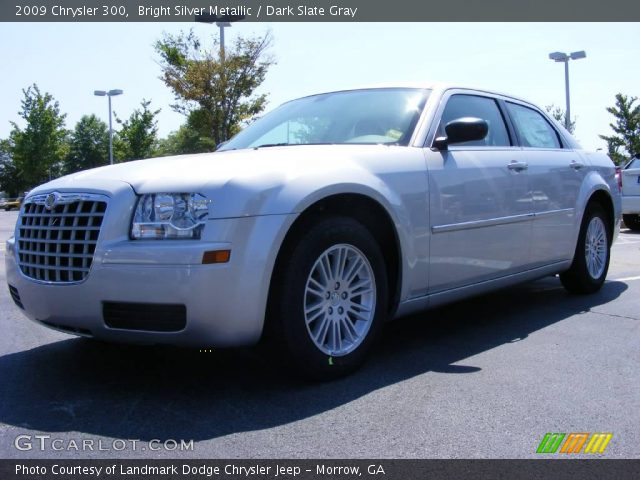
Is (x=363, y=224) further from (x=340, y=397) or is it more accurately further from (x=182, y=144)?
(x=182, y=144)

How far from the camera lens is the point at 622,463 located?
2471 millimetres

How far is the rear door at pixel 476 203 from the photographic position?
3.99 metres

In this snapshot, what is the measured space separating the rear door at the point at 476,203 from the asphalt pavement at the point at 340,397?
0.48 m

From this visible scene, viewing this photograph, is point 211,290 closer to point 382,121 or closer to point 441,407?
point 441,407

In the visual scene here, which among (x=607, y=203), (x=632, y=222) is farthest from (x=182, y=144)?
(x=607, y=203)

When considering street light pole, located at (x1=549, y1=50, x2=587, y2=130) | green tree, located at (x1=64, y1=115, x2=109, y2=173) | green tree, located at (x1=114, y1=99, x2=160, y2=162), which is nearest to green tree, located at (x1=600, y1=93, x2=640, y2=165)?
street light pole, located at (x1=549, y1=50, x2=587, y2=130)

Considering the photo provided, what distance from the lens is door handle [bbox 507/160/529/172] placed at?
460 cm

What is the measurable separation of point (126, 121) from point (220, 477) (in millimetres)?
37854

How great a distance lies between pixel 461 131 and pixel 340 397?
178 centimetres

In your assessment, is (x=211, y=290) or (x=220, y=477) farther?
(x=211, y=290)

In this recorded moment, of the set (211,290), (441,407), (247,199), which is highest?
(247,199)

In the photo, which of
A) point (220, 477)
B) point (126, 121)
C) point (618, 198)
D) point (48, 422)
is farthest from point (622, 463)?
point (126, 121)
